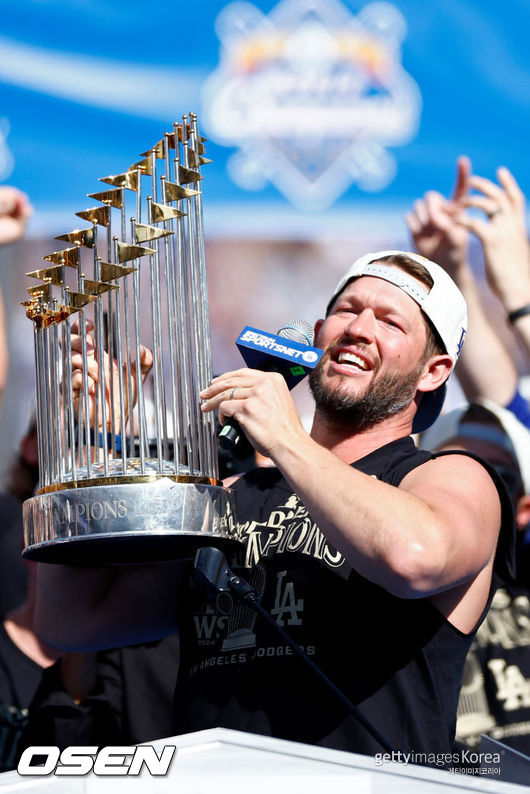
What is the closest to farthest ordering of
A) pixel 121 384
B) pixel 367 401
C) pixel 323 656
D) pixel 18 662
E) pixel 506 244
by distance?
pixel 121 384
pixel 323 656
pixel 367 401
pixel 18 662
pixel 506 244

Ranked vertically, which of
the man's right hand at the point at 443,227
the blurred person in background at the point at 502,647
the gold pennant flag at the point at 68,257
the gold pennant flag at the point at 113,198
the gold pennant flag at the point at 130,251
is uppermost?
the man's right hand at the point at 443,227

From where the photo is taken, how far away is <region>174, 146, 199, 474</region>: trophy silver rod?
82.7 inches

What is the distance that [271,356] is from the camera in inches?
84.2

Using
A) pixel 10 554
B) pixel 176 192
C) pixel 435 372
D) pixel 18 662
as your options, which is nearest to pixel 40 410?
pixel 176 192

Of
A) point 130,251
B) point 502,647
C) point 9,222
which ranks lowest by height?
point 502,647

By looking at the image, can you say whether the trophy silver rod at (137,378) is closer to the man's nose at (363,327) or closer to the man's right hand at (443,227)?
the man's nose at (363,327)

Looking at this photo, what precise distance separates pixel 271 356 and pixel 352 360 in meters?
0.47

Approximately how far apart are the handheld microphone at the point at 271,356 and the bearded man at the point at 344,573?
5 centimetres

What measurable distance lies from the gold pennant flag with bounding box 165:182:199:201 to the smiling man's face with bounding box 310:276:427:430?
0.62 m

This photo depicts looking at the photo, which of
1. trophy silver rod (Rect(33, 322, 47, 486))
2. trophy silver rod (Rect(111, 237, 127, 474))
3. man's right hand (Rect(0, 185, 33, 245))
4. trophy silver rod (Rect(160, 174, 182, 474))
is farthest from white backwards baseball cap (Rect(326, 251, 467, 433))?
man's right hand (Rect(0, 185, 33, 245))

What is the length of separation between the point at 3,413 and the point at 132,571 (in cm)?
232

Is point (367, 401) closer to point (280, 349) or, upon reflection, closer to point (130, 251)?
point (280, 349)

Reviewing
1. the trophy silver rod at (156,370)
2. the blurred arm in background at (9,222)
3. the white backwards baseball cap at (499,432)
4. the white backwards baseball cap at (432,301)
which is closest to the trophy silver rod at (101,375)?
the trophy silver rod at (156,370)

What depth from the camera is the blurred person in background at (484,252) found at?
438 centimetres
